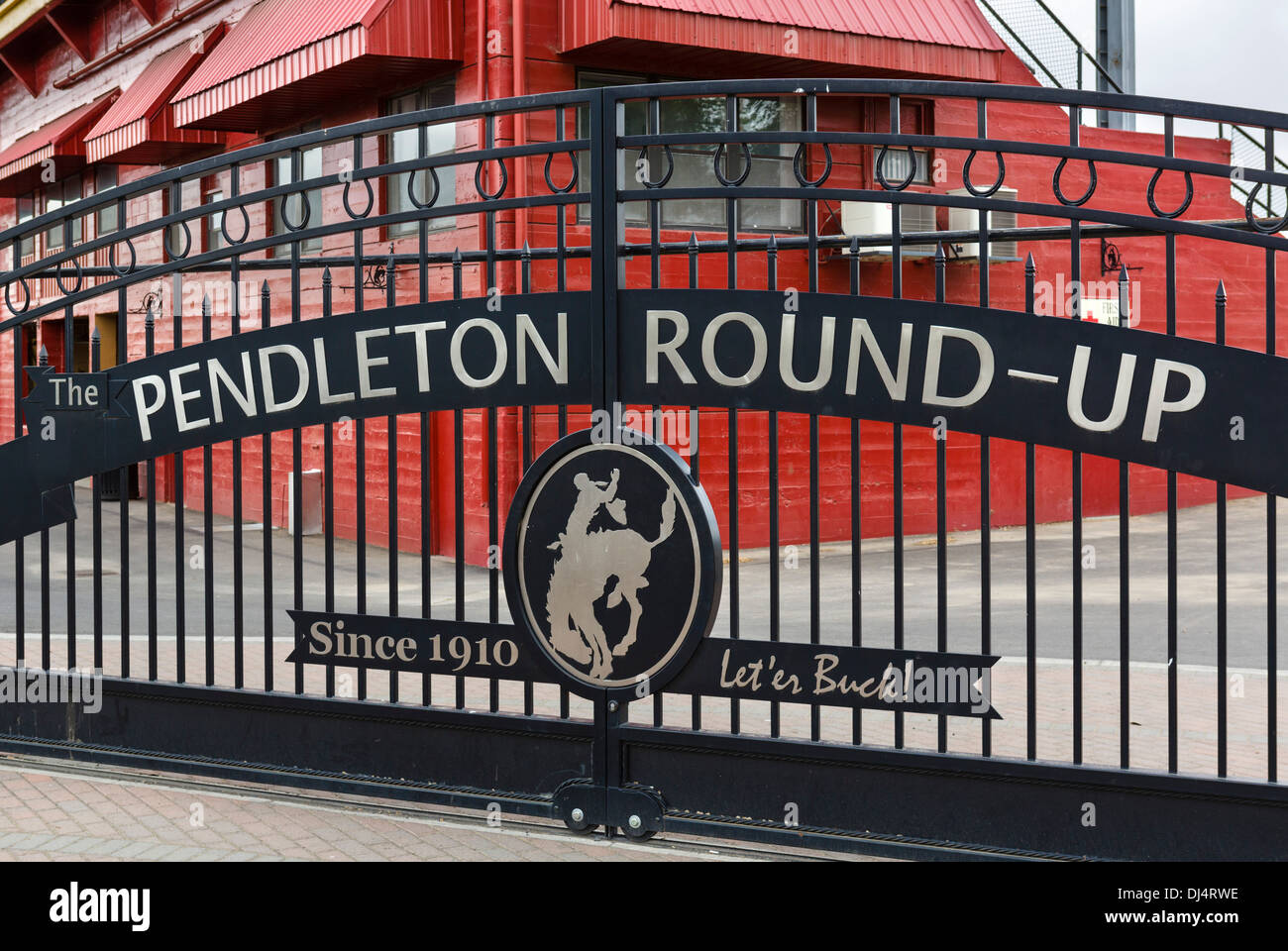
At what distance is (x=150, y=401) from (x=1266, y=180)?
439cm

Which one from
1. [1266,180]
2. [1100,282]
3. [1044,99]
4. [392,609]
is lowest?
[392,609]

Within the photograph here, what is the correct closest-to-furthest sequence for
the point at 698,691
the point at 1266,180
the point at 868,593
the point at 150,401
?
the point at 1266,180 → the point at 698,691 → the point at 150,401 → the point at 868,593

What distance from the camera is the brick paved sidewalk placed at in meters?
4.85

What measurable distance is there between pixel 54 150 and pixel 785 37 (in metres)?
12.5

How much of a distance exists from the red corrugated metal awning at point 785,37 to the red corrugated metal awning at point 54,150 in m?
10.4

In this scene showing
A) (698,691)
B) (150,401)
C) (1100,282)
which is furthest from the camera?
(1100,282)

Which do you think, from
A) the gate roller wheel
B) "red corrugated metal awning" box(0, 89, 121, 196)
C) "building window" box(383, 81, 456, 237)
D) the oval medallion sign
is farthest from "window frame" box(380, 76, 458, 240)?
the gate roller wheel

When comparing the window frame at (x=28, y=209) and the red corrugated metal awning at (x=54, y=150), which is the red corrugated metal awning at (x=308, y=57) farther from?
the window frame at (x=28, y=209)

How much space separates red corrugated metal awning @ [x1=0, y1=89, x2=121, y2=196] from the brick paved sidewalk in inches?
638

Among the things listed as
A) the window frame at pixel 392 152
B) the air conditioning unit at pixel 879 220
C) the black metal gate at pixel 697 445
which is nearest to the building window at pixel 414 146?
the window frame at pixel 392 152

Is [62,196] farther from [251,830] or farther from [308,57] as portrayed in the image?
[251,830]

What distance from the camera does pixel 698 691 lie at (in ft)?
15.6
